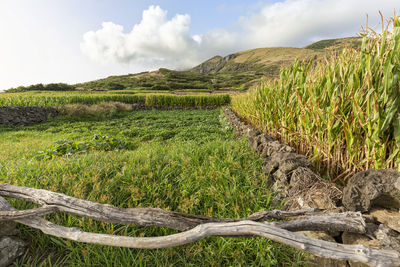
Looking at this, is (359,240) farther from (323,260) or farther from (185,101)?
(185,101)

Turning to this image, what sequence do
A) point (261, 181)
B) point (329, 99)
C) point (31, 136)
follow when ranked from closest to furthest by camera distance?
point (329, 99)
point (261, 181)
point (31, 136)

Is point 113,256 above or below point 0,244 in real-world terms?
below

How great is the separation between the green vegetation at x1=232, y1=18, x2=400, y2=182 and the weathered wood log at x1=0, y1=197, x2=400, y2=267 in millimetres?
967

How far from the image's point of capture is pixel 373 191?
134 cm

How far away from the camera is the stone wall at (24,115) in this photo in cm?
931

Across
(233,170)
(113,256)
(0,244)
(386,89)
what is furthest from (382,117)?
(0,244)

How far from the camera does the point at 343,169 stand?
6.83ft

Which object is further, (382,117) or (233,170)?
(233,170)

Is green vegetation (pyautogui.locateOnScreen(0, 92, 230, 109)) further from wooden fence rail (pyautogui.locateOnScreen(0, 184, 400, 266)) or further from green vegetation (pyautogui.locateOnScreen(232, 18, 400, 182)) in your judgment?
green vegetation (pyautogui.locateOnScreen(232, 18, 400, 182))

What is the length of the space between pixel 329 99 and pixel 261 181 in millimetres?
1434

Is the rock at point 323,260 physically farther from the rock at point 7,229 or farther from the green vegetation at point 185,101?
the green vegetation at point 185,101

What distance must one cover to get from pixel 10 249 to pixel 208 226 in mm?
1682

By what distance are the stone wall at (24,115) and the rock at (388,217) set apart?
14031 millimetres

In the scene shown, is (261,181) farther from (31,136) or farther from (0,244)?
(31,136)
